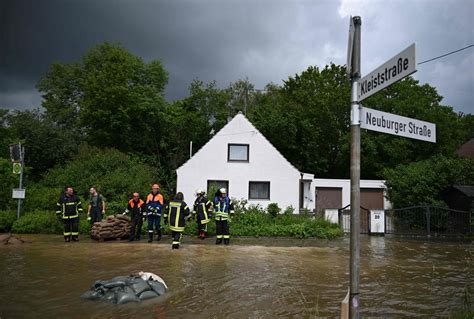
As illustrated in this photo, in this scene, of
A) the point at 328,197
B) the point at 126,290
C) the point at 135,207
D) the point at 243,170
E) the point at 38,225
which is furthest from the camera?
the point at 328,197

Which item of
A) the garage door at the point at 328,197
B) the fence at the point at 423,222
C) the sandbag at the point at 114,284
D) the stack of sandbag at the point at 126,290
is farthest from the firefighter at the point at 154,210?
the garage door at the point at 328,197

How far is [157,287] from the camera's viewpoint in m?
7.09

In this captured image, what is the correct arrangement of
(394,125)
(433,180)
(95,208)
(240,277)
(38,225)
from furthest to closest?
(433,180), (38,225), (95,208), (240,277), (394,125)

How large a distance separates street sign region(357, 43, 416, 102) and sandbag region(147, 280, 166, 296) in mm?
5008

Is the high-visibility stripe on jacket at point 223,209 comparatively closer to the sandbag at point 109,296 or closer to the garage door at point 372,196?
the sandbag at point 109,296

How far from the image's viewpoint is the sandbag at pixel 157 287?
702 cm

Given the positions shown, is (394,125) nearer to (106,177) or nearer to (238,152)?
(106,177)

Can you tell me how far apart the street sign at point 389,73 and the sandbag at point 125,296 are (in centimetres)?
498

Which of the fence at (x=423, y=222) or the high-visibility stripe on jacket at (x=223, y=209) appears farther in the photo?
the fence at (x=423, y=222)

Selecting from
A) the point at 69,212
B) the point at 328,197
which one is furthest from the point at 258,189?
the point at 69,212

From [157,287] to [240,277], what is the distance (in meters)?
2.29

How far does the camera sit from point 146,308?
630 centimetres

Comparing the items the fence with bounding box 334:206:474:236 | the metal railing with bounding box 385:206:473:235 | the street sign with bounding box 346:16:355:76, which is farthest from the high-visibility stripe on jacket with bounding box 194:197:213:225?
the street sign with bounding box 346:16:355:76

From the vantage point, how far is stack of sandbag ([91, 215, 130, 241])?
47.5 ft
